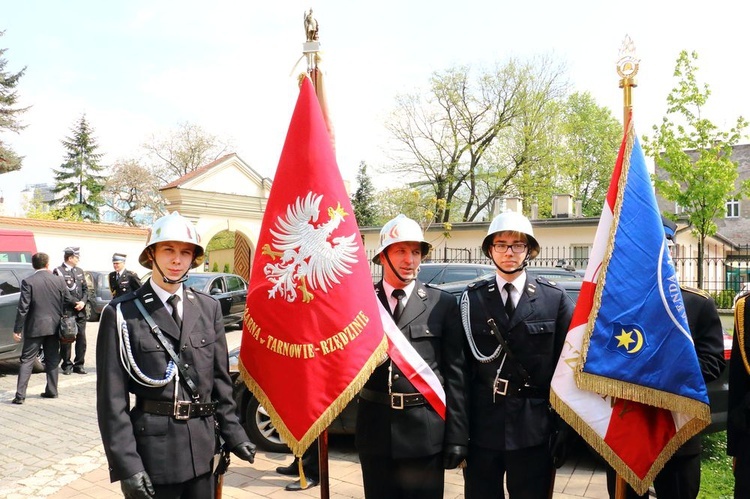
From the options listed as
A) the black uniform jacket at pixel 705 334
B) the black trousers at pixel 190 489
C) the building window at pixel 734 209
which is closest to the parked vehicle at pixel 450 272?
the black uniform jacket at pixel 705 334

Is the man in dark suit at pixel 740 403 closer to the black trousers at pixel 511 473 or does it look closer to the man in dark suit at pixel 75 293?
the black trousers at pixel 511 473

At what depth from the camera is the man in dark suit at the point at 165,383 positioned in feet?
8.79

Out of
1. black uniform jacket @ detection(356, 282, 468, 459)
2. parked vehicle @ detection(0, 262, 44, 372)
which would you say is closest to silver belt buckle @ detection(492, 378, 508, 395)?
black uniform jacket @ detection(356, 282, 468, 459)

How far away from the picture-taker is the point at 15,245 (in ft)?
50.5

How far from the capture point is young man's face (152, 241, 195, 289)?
9.68 feet

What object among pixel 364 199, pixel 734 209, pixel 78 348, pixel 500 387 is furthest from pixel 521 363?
pixel 734 209

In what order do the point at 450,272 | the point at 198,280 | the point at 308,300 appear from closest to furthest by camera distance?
1. the point at 308,300
2. the point at 450,272
3. the point at 198,280

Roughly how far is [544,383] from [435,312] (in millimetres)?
716

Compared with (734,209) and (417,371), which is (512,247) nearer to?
(417,371)

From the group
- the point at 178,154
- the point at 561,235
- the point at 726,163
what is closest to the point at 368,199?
the point at 178,154

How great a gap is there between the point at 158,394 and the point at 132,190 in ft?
145

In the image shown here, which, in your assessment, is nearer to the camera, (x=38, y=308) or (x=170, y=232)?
(x=170, y=232)

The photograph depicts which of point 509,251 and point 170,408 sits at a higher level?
point 509,251

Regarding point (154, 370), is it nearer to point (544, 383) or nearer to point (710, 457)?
point (544, 383)
